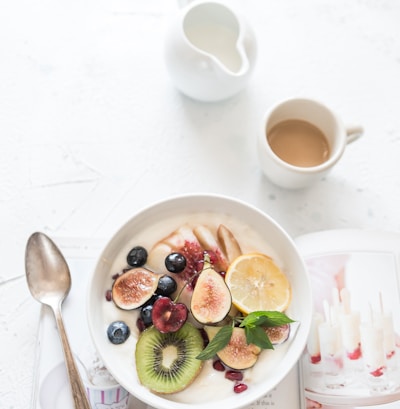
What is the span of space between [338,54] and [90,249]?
2.22 feet

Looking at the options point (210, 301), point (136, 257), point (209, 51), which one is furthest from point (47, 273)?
point (209, 51)

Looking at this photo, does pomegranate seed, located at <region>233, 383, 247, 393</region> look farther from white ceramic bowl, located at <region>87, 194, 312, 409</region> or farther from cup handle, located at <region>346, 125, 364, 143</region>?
cup handle, located at <region>346, 125, 364, 143</region>

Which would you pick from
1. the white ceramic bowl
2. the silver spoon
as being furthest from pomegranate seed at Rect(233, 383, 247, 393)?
the silver spoon

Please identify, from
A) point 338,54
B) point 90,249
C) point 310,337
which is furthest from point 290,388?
point 338,54

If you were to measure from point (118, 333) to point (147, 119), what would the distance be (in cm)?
46

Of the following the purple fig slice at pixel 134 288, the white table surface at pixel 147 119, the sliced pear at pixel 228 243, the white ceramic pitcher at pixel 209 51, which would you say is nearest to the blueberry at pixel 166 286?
the purple fig slice at pixel 134 288

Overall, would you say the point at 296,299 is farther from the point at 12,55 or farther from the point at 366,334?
the point at 12,55

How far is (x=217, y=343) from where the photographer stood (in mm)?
945

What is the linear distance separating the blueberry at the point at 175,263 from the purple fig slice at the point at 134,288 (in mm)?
29

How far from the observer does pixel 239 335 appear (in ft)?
3.20

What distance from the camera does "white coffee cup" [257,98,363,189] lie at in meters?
1.10

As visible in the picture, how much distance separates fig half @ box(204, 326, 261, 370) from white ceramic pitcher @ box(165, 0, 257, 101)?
1.52ft

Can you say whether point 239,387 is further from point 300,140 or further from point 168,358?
point 300,140

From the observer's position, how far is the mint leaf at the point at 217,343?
94 centimetres
